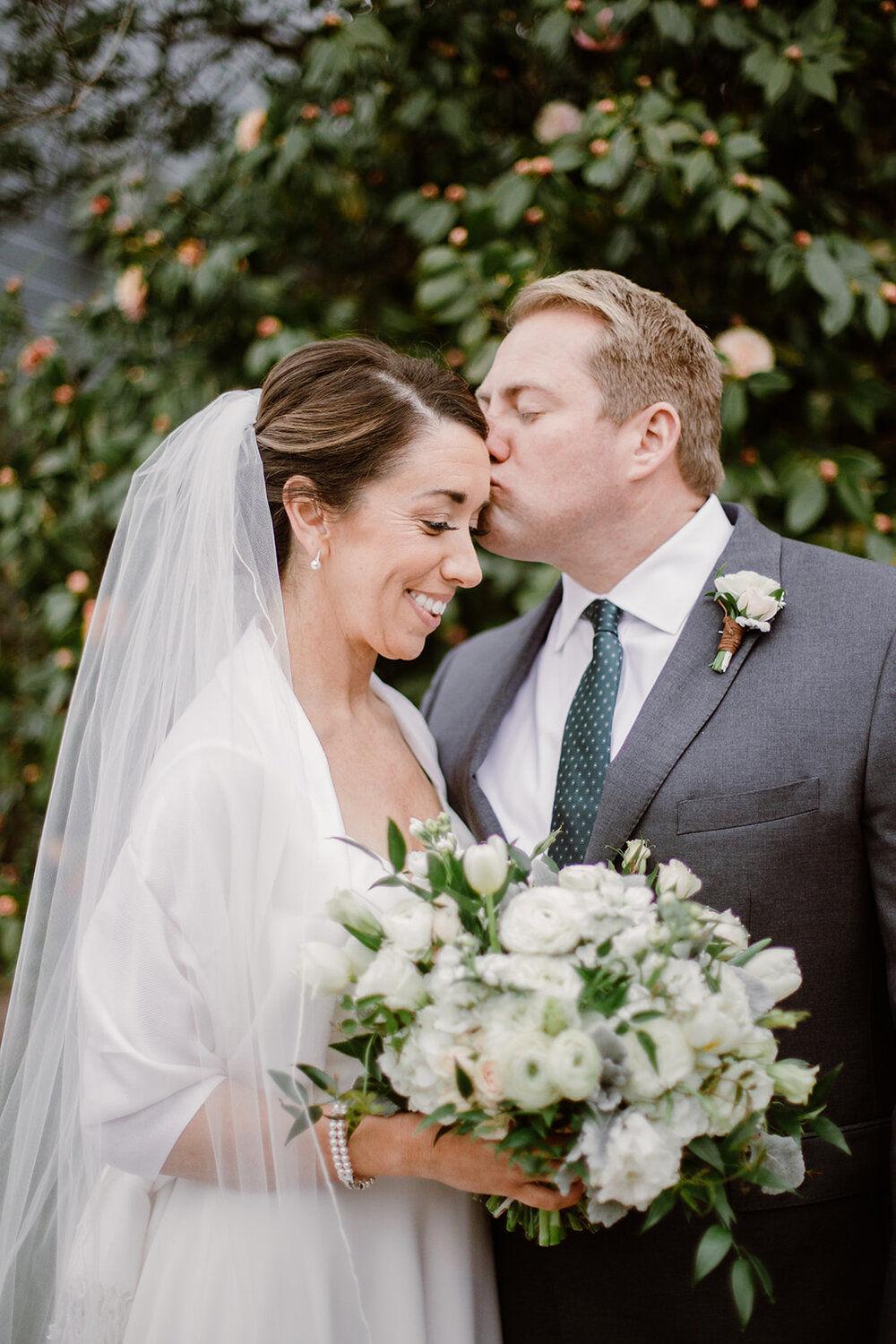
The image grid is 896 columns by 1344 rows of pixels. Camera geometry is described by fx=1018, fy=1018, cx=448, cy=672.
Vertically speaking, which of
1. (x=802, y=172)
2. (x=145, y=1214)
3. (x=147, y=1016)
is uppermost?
(x=802, y=172)

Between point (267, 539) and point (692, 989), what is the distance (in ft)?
3.04

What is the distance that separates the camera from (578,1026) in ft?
3.75

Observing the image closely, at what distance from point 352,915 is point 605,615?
3.12 ft

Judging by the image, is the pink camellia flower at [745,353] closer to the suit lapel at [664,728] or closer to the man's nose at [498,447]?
the man's nose at [498,447]

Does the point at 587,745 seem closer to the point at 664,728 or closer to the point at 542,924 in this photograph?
the point at 664,728

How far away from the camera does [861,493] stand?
7.98ft

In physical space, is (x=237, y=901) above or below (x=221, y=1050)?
above

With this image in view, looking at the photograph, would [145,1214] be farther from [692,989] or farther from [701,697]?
[701,697]

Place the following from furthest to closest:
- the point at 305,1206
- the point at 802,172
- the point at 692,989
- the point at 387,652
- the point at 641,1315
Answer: the point at 802,172 → the point at 387,652 → the point at 641,1315 → the point at 305,1206 → the point at 692,989

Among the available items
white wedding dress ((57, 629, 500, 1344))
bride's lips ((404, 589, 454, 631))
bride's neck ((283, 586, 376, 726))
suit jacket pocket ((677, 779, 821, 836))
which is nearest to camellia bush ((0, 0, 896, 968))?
bride's lips ((404, 589, 454, 631))

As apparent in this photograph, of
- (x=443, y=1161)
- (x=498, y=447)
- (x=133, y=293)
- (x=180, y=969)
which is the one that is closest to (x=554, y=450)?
(x=498, y=447)

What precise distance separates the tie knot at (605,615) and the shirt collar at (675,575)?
14 mm

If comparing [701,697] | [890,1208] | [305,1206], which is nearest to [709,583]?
[701,697]

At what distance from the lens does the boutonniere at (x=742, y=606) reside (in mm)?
1756
